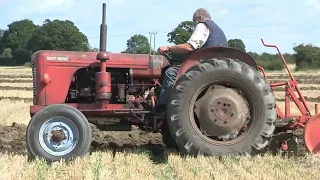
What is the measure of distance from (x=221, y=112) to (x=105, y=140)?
2.88 metres

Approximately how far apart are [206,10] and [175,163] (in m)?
2.07

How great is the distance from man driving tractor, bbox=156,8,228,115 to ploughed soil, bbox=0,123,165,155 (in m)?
1.21

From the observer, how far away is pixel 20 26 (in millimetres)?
99375

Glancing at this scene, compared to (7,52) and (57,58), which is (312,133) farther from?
(7,52)

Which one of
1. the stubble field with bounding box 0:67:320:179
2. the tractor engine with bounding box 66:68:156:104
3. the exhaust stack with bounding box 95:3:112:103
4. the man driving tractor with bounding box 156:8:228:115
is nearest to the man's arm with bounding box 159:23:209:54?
the man driving tractor with bounding box 156:8:228:115

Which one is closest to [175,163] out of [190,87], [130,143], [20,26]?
[190,87]

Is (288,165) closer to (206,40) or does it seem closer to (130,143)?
(206,40)

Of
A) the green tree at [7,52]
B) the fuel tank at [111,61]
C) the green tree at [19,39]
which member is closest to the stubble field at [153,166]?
the fuel tank at [111,61]

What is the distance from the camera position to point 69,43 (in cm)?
6925

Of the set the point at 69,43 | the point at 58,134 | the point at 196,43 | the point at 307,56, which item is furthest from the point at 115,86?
the point at 69,43

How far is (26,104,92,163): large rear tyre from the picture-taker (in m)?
6.27

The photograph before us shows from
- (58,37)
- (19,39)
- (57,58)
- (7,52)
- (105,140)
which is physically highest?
(19,39)

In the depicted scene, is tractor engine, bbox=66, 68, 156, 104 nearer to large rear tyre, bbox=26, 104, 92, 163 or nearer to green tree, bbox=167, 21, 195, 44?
large rear tyre, bbox=26, 104, 92, 163

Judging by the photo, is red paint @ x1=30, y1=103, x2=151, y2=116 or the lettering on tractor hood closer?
red paint @ x1=30, y1=103, x2=151, y2=116
